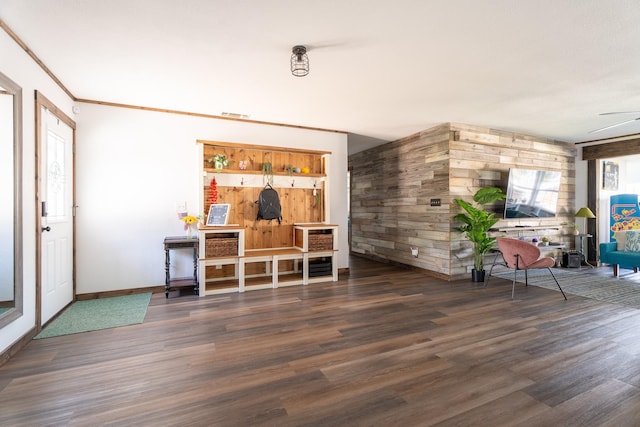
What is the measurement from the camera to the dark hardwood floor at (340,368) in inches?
69.7

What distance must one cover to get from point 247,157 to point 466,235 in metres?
3.84

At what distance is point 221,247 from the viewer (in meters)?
4.26

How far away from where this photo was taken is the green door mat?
304 cm

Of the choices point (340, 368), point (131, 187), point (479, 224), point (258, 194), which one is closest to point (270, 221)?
point (258, 194)

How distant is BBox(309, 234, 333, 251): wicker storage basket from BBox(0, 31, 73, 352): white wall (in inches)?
126

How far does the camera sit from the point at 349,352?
8.27 feet

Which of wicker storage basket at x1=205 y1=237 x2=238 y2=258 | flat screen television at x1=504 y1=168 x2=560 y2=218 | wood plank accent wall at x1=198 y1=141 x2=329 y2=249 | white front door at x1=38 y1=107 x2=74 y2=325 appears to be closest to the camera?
white front door at x1=38 y1=107 x2=74 y2=325

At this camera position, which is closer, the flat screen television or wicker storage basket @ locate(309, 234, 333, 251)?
wicker storage basket @ locate(309, 234, 333, 251)

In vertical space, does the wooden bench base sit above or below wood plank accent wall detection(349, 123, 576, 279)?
below

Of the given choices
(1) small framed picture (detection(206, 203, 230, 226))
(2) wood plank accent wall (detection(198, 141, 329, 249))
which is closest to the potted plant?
(2) wood plank accent wall (detection(198, 141, 329, 249))

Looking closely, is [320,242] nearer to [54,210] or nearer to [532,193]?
[54,210]

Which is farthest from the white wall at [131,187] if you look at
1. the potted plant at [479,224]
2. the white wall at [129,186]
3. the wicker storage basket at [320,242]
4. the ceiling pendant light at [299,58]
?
the potted plant at [479,224]

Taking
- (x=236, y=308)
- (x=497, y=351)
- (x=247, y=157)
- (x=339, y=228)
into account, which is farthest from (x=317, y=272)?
(x=497, y=351)

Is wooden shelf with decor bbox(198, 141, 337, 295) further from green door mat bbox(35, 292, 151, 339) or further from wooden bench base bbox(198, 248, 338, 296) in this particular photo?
green door mat bbox(35, 292, 151, 339)
